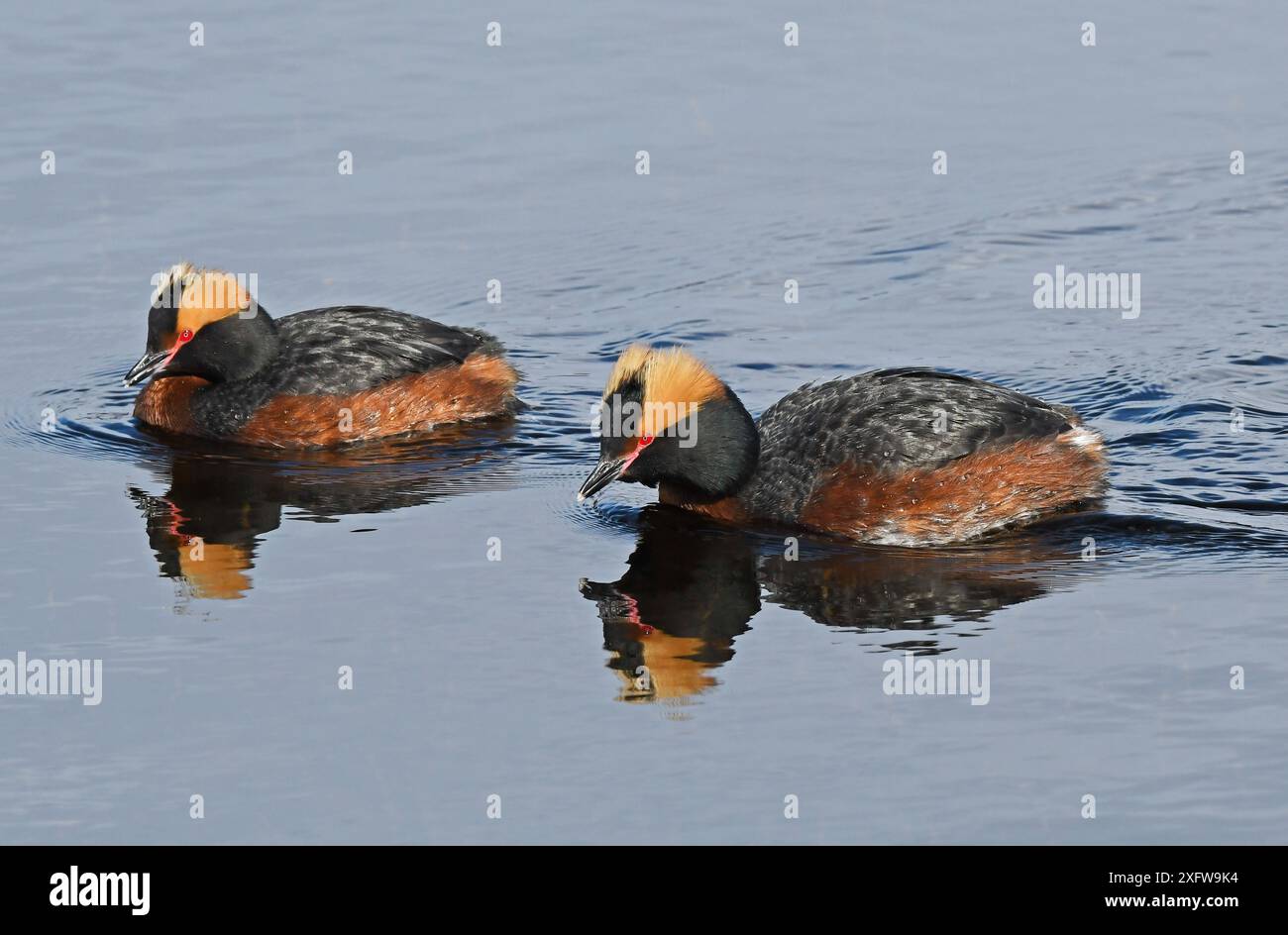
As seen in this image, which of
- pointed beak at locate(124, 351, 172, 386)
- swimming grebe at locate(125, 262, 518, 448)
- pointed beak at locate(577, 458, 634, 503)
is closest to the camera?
pointed beak at locate(577, 458, 634, 503)

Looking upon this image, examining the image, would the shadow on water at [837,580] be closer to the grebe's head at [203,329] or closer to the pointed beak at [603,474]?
the pointed beak at [603,474]

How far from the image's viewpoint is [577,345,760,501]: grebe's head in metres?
13.7

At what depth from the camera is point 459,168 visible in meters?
21.3

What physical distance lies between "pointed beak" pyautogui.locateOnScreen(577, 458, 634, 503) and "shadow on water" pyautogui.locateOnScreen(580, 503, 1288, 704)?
1.71 feet

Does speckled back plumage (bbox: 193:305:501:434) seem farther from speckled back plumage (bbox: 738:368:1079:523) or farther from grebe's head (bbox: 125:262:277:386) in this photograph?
speckled back plumage (bbox: 738:368:1079:523)

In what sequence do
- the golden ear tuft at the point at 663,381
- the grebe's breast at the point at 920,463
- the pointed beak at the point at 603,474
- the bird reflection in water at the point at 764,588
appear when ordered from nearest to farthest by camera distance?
the bird reflection in water at the point at 764,588 < the golden ear tuft at the point at 663,381 < the pointed beak at the point at 603,474 < the grebe's breast at the point at 920,463

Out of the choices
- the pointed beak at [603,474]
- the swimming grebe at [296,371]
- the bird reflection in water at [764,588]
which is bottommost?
the bird reflection in water at [764,588]

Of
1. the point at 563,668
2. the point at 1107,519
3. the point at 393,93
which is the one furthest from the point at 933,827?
the point at 393,93

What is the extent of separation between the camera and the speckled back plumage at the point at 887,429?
13906 mm

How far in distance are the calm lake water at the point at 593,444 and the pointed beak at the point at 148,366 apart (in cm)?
56

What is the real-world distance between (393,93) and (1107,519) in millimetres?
11889

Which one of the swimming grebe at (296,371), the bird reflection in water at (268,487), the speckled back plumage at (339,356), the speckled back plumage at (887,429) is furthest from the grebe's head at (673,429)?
the speckled back plumage at (339,356)

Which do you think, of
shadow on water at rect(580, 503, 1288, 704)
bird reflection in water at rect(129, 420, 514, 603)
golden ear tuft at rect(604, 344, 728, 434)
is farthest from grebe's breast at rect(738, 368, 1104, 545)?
bird reflection in water at rect(129, 420, 514, 603)

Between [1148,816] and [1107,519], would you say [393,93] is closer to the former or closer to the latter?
[1107,519]
